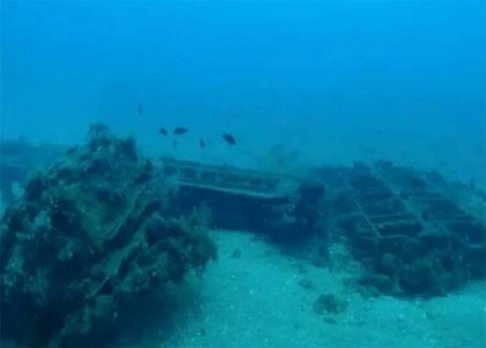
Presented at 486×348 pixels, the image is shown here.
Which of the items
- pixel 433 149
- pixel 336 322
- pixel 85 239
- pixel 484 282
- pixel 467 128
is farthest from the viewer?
pixel 467 128

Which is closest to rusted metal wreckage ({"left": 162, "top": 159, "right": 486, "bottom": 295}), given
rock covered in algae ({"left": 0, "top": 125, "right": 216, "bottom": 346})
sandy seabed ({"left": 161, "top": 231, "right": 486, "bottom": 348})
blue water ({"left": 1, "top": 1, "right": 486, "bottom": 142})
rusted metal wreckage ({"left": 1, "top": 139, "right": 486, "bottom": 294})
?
rusted metal wreckage ({"left": 1, "top": 139, "right": 486, "bottom": 294})

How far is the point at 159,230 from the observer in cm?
861

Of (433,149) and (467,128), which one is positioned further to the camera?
(467,128)

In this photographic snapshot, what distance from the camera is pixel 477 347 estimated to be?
27.3ft

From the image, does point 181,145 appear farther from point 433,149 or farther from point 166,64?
point 166,64

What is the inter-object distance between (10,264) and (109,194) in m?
1.74

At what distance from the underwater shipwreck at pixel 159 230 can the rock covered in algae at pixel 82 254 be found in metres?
0.02

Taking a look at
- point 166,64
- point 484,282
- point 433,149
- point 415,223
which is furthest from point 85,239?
point 166,64

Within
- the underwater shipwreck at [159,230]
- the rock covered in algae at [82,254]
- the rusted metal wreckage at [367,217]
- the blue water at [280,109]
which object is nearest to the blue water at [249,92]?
the blue water at [280,109]

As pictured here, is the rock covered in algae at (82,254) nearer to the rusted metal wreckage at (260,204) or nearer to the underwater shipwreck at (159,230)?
the underwater shipwreck at (159,230)

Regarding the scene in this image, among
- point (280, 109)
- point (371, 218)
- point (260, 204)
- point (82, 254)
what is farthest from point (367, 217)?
point (280, 109)

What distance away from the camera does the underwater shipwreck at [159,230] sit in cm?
750

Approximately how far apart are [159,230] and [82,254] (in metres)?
1.37

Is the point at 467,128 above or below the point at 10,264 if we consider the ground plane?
below
